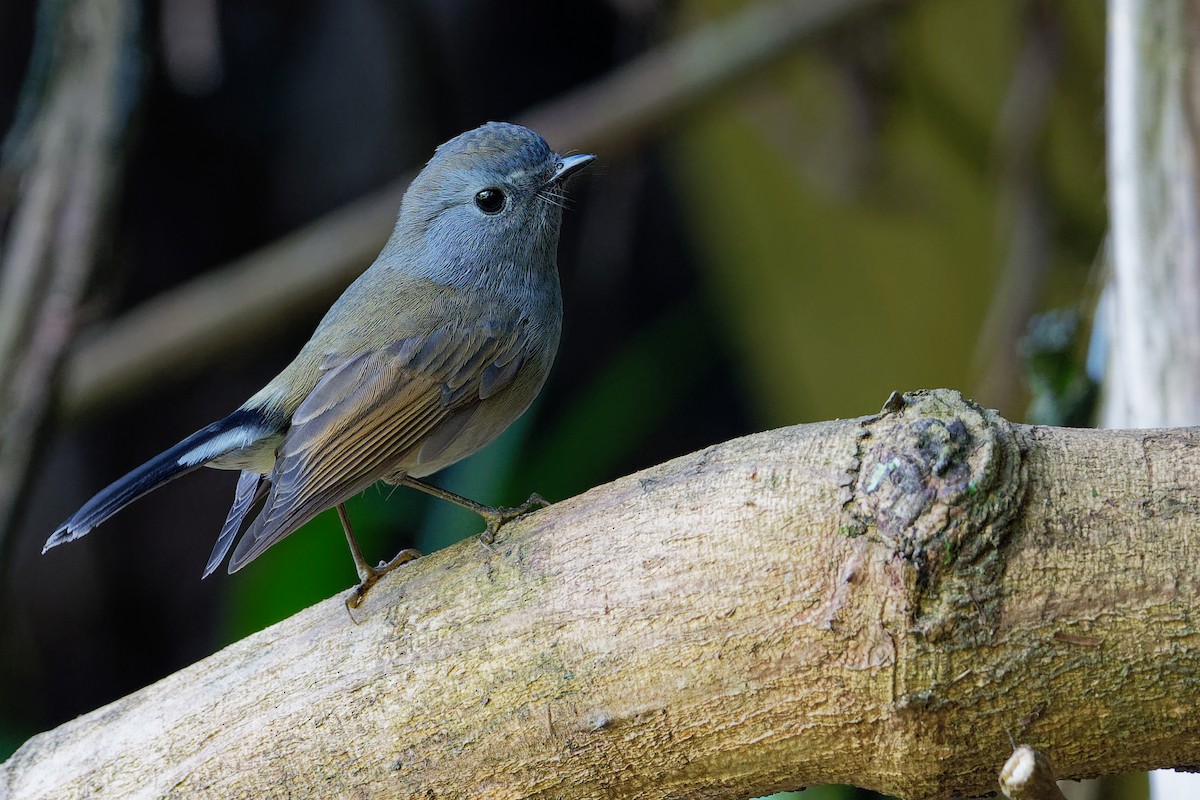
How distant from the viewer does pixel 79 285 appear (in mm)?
3365

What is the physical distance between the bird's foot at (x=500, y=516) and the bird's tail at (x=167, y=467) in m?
0.63

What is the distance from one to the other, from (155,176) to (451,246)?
2500 millimetres

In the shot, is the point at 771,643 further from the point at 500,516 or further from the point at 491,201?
the point at 491,201

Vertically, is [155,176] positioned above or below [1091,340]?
above

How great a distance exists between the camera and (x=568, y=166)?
2.92 metres

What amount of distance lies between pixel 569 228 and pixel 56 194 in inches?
106

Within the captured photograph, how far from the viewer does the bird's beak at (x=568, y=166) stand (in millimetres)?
2914

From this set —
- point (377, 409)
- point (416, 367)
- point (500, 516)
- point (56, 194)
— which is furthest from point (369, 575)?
point (56, 194)

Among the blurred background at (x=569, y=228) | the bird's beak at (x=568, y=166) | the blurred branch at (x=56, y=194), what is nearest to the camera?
the bird's beak at (x=568, y=166)

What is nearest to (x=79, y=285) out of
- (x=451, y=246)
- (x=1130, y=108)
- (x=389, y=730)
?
(x=451, y=246)

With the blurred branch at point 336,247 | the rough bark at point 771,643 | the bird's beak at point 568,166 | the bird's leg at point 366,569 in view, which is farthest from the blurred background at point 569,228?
the rough bark at point 771,643

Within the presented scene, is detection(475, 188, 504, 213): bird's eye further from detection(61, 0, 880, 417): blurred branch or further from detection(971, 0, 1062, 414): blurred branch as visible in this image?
detection(971, 0, 1062, 414): blurred branch

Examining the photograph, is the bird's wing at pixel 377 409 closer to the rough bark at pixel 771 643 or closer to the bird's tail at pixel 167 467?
the bird's tail at pixel 167 467

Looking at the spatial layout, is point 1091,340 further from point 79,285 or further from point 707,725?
point 79,285
